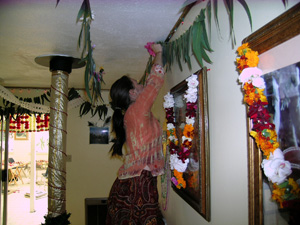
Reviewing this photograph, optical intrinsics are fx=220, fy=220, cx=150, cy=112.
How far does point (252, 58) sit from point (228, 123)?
1.01ft

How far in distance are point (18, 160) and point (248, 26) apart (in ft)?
27.0

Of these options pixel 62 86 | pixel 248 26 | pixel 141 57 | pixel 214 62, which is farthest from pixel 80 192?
pixel 248 26

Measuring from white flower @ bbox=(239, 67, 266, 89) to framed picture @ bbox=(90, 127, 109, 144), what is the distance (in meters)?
3.84

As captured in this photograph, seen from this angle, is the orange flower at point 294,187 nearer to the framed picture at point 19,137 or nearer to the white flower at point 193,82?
the white flower at point 193,82

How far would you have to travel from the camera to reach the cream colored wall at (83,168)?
411 centimetres

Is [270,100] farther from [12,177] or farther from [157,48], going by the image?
[12,177]

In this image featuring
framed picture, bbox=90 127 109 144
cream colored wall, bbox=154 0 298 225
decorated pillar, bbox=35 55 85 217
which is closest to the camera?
cream colored wall, bbox=154 0 298 225

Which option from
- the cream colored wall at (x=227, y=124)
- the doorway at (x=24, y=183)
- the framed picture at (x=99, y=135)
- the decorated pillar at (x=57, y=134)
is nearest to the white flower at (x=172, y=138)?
the cream colored wall at (x=227, y=124)

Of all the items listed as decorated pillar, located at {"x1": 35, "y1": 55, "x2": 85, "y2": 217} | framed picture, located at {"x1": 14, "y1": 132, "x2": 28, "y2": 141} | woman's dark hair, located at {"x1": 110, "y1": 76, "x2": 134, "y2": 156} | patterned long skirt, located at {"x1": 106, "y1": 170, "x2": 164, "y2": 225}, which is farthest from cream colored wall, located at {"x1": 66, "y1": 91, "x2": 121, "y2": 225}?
framed picture, located at {"x1": 14, "y1": 132, "x2": 28, "y2": 141}

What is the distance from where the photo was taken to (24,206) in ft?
16.6

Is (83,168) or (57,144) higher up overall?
(57,144)

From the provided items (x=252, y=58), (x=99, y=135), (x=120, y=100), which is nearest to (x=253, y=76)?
(x=252, y=58)

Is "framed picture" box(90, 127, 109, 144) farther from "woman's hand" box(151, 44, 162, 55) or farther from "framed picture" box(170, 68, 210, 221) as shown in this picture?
"framed picture" box(170, 68, 210, 221)

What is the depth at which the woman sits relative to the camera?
4.05 ft
